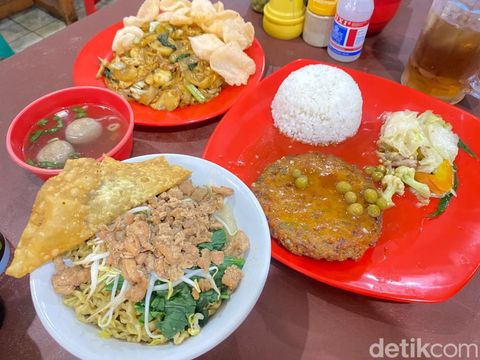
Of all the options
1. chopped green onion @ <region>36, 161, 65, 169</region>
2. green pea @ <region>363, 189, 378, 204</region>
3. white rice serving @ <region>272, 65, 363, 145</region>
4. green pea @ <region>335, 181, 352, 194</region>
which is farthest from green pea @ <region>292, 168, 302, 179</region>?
chopped green onion @ <region>36, 161, 65, 169</region>

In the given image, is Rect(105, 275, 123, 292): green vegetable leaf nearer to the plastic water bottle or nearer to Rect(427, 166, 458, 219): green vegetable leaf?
Rect(427, 166, 458, 219): green vegetable leaf

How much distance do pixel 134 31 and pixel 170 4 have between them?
369 mm

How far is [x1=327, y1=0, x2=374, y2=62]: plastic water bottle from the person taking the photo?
2.13m

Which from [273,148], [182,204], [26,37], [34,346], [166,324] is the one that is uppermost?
Answer: [182,204]

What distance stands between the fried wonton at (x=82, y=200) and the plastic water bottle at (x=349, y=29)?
1.48 metres

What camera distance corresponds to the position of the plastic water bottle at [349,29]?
2131 mm

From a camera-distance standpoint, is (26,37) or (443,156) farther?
(26,37)

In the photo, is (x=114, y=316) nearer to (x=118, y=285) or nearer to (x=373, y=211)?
(x=118, y=285)

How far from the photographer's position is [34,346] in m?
1.36

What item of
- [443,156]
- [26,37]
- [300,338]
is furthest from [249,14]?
[26,37]

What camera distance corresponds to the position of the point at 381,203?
1609mm

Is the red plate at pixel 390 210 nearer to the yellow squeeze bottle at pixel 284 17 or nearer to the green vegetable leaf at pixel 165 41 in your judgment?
the yellow squeeze bottle at pixel 284 17

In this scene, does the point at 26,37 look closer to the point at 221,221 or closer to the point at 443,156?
the point at 221,221

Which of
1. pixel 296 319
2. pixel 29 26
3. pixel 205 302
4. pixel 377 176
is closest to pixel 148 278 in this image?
pixel 205 302
